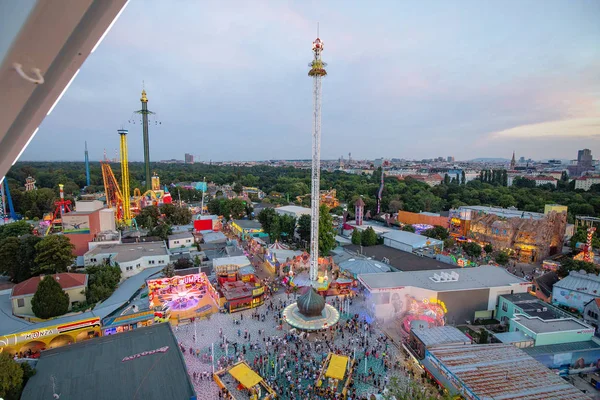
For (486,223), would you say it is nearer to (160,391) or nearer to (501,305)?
(501,305)

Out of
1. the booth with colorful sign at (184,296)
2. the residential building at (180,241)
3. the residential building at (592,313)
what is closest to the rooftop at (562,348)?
the residential building at (592,313)

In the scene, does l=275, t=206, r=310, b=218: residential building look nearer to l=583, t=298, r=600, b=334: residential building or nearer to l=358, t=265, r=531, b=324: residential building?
l=358, t=265, r=531, b=324: residential building

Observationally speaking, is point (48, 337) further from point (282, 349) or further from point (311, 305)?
point (311, 305)

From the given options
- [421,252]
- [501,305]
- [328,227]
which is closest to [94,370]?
[328,227]

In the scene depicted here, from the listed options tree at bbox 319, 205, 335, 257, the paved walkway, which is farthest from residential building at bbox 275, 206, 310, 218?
the paved walkway

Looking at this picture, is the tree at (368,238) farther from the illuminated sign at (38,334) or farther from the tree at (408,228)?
the illuminated sign at (38,334)
